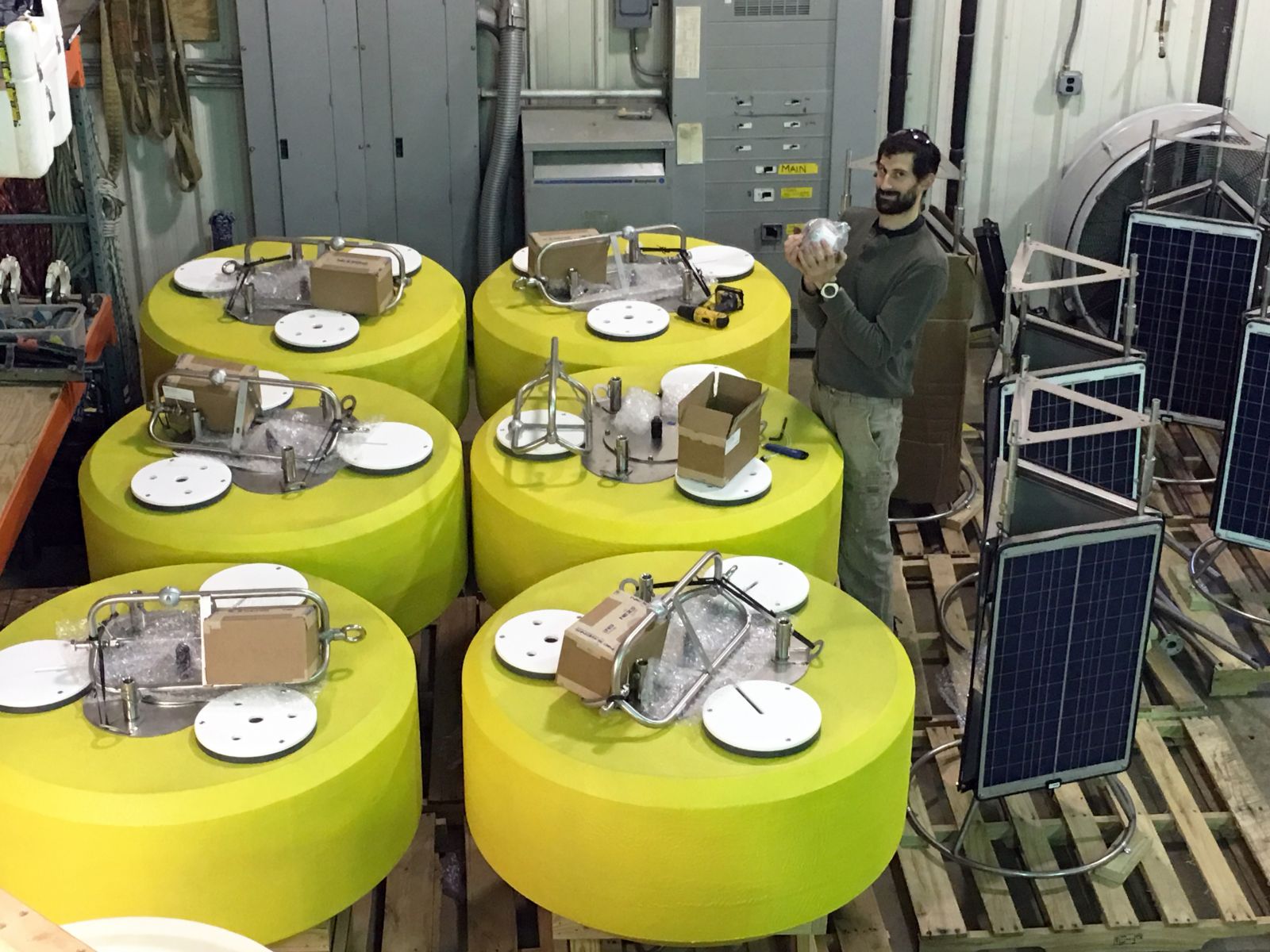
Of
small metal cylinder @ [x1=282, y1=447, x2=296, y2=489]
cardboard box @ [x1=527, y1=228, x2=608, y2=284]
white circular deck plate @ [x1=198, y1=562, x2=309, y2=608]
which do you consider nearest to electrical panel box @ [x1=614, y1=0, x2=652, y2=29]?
cardboard box @ [x1=527, y1=228, x2=608, y2=284]

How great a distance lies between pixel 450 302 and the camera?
613 cm

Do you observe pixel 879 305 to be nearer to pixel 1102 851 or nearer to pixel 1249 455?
pixel 1249 455

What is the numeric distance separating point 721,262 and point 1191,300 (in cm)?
208

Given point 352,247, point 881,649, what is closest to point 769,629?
point 881,649

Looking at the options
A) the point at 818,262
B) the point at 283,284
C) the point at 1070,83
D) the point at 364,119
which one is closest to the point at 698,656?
the point at 818,262

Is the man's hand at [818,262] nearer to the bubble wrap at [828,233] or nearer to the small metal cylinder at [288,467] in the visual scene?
the bubble wrap at [828,233]

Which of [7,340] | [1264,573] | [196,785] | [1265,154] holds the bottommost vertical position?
[1264,573]

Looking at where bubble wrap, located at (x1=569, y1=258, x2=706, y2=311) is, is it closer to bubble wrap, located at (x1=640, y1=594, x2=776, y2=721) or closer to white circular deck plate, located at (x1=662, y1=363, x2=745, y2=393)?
white circular deck plate, located at (x1=662, y1=363, x2=745, y2=393)

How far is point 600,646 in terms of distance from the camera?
380 cm

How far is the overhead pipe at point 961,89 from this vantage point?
24.8ft

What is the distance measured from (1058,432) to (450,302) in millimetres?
2756

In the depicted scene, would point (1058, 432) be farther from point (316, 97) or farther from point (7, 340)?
point (316, 97)

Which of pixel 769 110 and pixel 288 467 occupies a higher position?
pixel 769 110

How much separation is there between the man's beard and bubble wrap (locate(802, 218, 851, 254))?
147 mm
